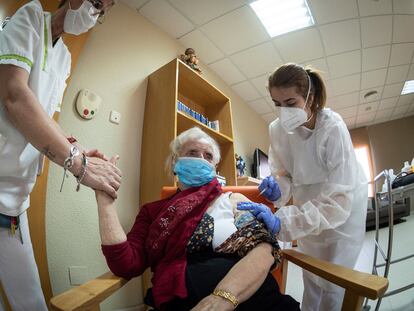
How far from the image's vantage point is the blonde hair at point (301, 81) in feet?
3.28

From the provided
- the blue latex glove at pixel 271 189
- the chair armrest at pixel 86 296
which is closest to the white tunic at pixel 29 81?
the chair armrest at pixel 86 296

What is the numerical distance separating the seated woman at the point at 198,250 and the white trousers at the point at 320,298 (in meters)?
0.35

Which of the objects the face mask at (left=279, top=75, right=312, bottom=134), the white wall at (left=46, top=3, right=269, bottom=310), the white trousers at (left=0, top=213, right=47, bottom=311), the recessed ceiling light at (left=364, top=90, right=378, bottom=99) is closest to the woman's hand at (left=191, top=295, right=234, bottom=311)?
the white trousers at (left=0, top=213, right=47, bottom=311)

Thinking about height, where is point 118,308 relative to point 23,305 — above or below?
below

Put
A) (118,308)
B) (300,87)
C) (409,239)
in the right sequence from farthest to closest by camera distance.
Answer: (409,239), (118,308), (300,87)

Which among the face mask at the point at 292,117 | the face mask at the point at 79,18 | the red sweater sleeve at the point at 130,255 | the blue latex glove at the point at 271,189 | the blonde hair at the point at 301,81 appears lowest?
the red sweater sleeve at the point at 130,255

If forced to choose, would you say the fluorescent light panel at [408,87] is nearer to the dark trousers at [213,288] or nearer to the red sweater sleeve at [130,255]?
the dark trousers at [213,288]

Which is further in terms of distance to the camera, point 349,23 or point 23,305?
point 349,23

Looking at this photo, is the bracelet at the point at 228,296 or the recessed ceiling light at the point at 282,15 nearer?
the bracelet at the point at 228,296

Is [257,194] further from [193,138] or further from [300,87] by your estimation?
[300,87]

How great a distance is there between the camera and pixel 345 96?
3631mm

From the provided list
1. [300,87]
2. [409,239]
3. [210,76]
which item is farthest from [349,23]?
[409,239]

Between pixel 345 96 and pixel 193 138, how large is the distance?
3.64 m

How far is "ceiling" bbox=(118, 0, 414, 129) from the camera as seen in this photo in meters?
1.97
